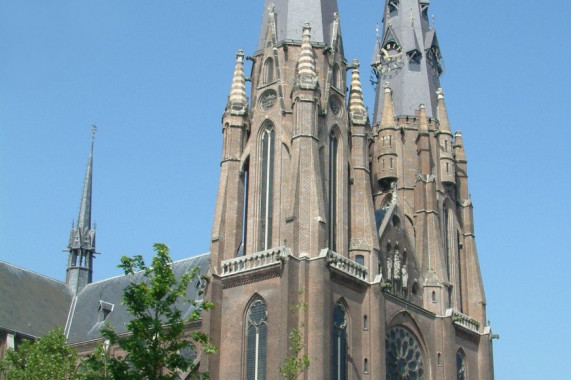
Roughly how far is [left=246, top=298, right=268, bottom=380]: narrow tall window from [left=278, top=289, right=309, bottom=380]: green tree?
96.6 inches

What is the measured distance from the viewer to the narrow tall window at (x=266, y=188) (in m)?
49.2

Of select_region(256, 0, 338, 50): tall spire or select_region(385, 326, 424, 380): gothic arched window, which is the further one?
select_region(256, 0, 338, 50): tall spire

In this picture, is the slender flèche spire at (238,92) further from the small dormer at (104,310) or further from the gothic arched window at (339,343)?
the small dormer at (104,310)

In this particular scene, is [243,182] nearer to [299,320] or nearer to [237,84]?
[237,84]

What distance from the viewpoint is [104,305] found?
64.7 m

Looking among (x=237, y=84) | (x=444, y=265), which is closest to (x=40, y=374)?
(x=237, y=84)

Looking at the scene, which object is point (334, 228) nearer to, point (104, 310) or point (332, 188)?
point (332, 188)

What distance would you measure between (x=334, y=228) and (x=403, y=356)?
8.22 m

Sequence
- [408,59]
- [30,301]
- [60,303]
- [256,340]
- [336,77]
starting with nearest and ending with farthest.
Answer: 1. [256,340]
2. [336,77]
3. [408,59]
4. [30,301]
5. [60,303]

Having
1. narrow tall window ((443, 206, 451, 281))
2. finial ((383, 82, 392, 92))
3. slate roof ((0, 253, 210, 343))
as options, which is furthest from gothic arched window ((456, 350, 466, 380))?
finial ((383, 82, 392, 92))

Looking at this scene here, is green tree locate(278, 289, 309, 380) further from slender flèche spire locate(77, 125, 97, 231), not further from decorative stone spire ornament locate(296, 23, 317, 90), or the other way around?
slender flèche spire locate(77, 125, 97, 231)

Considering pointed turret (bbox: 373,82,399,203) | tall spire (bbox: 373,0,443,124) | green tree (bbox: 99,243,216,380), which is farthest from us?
tall spire (bbox: 373,0,443,124)

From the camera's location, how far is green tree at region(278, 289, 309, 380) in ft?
124

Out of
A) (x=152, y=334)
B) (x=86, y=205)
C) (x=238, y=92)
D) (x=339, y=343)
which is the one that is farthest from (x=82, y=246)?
(x=152, y=334)
